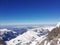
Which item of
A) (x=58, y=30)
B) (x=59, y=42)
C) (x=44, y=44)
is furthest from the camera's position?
(x=58, y=30)

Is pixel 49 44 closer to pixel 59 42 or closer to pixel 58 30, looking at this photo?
pixel 59 42

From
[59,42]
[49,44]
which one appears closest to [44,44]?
[49,44]

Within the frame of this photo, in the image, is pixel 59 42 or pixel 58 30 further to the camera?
pixel 58 30

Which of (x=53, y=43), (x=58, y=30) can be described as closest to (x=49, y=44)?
(x=53, y=43)

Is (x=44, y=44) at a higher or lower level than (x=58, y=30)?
lower

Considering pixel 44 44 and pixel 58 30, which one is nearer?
pixel 44 44

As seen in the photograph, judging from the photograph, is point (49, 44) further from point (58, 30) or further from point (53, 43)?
point (58, 30)

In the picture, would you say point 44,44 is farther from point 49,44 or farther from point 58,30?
point 58,30

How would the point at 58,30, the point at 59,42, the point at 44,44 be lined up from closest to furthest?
1. the point at 59,42
2. the point at 44,44
3. the point at 58,30
